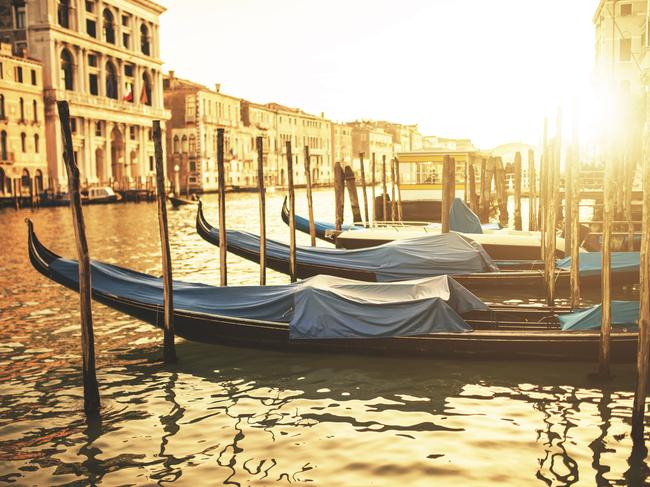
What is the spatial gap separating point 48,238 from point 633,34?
24459 millimetres

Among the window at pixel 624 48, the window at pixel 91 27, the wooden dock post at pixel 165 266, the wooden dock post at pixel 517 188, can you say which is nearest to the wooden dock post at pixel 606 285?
the wooden dock post at pixel 165 266

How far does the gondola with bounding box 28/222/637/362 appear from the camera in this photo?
696 cm

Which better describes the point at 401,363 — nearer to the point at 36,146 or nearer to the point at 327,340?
the point at 327,340

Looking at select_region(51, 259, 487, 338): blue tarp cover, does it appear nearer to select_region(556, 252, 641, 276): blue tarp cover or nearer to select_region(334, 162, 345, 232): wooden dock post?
select_region(556, 252, 641, 276): blue tarp cover

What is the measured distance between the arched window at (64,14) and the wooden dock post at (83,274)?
43.4 metres

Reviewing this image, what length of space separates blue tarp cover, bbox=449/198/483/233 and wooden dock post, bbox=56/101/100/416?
981 cm

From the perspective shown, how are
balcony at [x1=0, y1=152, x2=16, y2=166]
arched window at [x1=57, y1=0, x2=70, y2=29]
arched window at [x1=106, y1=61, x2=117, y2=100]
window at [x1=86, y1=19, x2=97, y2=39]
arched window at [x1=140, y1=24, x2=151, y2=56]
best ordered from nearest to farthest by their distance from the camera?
balcony at [x1=0, y1=152, x2=16, y2=166], arched window at [x1=57, y1=0, x2=70, y2=29], window at [x1=86, y1=19, x2=97, y2=39], arched window at [x1=106, y1=61, x2=117, y2=100], arched window at [x1=140, y1=24, x2=151, y2=56]

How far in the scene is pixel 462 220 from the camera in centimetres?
1465

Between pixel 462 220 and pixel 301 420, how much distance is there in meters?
9.54

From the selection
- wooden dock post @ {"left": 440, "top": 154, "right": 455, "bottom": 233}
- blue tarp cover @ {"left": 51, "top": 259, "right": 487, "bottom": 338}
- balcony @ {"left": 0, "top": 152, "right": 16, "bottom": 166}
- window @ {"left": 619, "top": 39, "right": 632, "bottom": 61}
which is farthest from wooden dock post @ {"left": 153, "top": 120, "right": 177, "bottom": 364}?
balcony @ {"left": 0, "top": 152, "right": 16, "bottom": 166}

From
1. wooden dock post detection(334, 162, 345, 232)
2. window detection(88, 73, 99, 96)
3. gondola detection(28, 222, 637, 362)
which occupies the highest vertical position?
window detection(88, 73, 99, 96)

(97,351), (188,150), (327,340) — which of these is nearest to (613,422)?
(327,340)

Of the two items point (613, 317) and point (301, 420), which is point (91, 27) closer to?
point (613, 317)

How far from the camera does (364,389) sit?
652 cm
